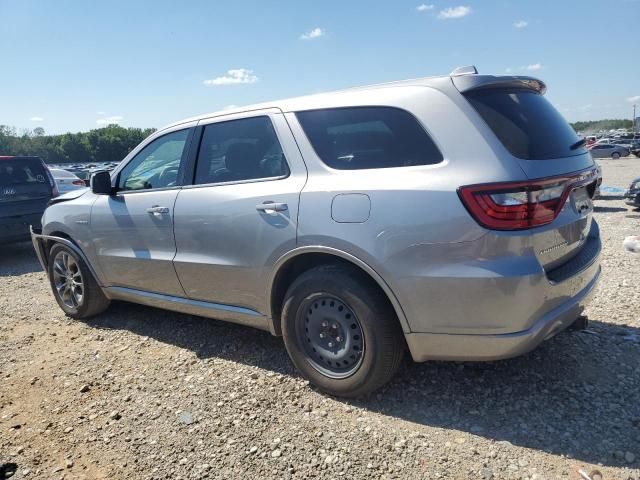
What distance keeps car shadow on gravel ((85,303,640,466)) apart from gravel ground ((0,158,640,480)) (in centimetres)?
1

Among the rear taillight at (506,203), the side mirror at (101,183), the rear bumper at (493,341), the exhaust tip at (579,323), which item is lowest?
the exhaust tip at (579,323)

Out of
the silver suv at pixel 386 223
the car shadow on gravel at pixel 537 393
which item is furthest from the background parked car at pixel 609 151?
the silver suv at pixel 386 223

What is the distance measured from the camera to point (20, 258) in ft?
28.7

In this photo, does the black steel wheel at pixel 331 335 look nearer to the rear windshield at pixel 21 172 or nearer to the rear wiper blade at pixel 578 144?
the rear wiper blade at pixel 578 144

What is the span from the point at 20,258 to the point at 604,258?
9264 millimetres

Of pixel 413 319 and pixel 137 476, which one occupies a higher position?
pixel 413 319

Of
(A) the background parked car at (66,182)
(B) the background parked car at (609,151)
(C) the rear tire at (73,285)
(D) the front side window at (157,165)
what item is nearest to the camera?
(D) the front side window at (157,165)

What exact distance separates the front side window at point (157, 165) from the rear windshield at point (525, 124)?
232cm

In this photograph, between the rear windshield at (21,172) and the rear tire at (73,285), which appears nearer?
the rear tire at (73,285)

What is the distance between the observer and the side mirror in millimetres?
4223

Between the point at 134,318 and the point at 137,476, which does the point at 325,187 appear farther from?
the point at 134,318

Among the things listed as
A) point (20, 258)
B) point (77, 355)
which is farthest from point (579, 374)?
point (20, 258)

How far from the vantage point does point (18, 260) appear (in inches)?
338

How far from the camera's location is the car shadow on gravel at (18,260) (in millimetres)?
7668
